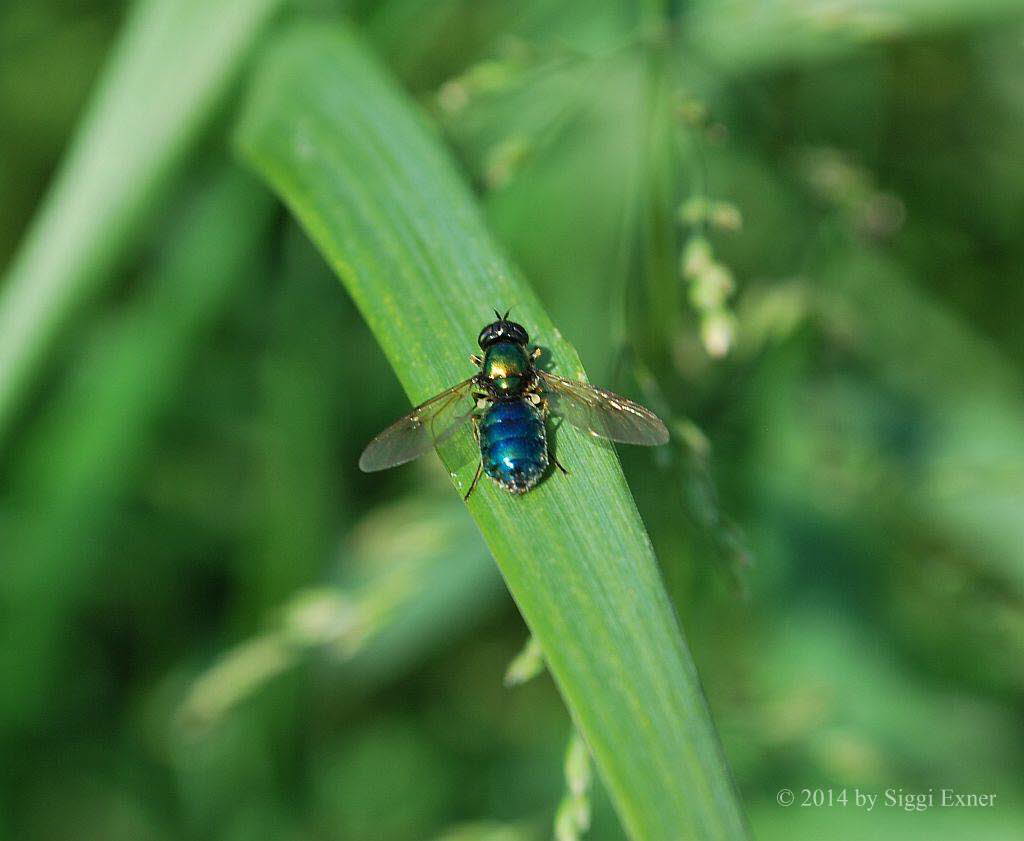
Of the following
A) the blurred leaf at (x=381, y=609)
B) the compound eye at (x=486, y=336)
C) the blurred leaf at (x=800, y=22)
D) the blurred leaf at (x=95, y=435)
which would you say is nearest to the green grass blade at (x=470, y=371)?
the compound eye at (x=486, y=336)

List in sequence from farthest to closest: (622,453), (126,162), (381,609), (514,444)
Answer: (622,453) → (126,162) → (381,609) → (514,444)

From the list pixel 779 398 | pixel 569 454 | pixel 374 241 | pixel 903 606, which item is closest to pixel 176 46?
pixel 374 241

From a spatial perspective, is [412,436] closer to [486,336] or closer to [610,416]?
[486,336]

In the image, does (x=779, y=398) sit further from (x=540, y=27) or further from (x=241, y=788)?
(x=241, y=788)

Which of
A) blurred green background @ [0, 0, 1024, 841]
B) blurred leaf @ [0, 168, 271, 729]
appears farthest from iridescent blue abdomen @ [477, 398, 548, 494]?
blurred leaf @ [0, 168, 271, 729]

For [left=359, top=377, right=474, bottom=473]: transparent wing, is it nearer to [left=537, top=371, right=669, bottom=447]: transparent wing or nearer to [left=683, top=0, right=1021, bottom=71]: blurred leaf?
[left=537, top=371, right=669, bottom=447]: transparent wing

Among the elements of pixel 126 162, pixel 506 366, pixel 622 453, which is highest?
pixel 126 162

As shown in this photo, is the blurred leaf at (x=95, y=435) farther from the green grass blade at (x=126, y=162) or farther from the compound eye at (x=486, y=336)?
the compound eye at (x=486, y=336)

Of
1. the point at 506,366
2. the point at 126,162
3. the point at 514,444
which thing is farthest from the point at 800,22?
the point at 126,162
